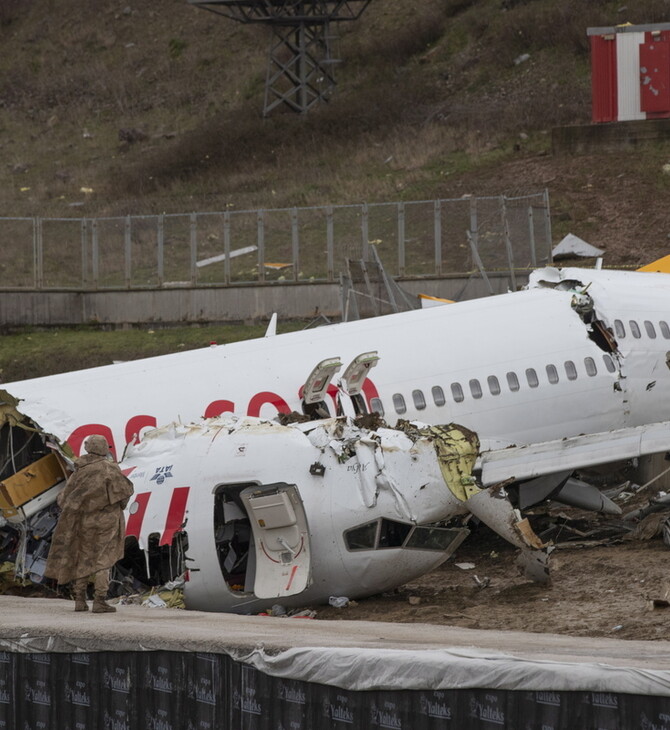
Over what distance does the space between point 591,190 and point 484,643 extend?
152 feet

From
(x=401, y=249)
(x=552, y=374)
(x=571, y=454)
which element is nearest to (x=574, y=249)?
(x=401, y=249)

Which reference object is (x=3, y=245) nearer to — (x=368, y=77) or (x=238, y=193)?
(x=238, y=193)

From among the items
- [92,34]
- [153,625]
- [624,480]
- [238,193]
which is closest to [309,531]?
[153,625]

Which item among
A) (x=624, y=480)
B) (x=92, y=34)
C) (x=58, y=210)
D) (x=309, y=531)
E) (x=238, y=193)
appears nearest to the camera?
(x=309, y=531)

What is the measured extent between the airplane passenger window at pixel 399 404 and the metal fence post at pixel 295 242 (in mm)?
24758

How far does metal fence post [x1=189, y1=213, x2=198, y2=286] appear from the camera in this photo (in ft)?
170

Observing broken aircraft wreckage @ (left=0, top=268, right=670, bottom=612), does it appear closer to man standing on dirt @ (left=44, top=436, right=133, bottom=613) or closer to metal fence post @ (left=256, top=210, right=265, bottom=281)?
man standing on dirt @ (left=44, top=436, right=133, bottom=613)

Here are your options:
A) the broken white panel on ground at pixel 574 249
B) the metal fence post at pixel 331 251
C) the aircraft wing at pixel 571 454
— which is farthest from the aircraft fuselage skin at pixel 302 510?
the broken white panel on ground at pixel 574 249

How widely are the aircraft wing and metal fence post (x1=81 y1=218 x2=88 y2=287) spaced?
102 ft

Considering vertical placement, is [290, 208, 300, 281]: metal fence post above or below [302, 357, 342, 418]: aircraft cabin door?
above

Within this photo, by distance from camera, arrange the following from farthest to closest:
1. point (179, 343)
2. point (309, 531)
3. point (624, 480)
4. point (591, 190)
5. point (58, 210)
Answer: point (58, 210) → point (591, 190) → point (179, 343) → point (624, 480) → point (309, 531)

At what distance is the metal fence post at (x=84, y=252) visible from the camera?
173 feet

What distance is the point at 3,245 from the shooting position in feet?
179

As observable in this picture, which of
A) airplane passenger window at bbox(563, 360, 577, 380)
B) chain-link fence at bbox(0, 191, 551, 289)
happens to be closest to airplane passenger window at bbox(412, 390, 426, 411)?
airplane passenger window at bbox(563, 360, 577, 380)
